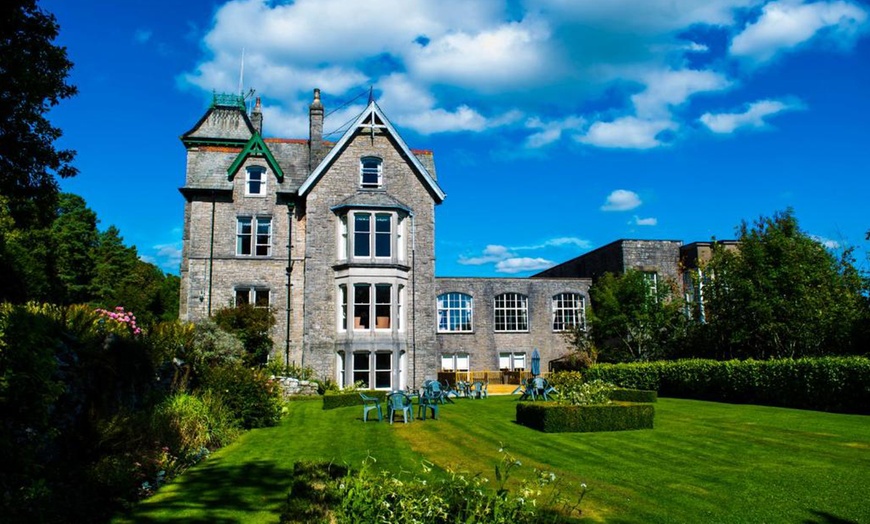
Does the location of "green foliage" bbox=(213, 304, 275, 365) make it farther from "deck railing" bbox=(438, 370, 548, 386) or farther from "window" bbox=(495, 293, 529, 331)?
"window" bbox=(495, 293, 529, 331)

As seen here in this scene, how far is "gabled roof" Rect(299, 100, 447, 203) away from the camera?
102 feet

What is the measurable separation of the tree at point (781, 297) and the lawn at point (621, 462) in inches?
374

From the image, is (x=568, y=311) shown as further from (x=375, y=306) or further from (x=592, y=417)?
(x=592, y=417)

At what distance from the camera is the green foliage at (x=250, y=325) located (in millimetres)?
28484

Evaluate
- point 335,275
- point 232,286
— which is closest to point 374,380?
point 335,275

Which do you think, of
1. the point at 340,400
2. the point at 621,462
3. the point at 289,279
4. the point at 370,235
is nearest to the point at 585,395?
the point at 621,462

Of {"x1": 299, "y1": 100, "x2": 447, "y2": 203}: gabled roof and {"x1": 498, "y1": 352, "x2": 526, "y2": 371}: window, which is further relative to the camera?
{"x1": 498, "y1": 352, "x2": 526, "y2": 371}: window

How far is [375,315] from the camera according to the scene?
30172 mm

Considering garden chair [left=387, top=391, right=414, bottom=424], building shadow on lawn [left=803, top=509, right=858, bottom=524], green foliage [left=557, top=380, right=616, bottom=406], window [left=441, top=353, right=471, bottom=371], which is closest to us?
building shadow on lawn [left=803, top=509, right=858, bottom=524]

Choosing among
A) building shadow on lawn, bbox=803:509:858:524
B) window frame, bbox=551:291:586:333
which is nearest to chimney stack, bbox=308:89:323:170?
window frame, bbox=551:291:586:333

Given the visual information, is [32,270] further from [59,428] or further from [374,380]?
[59,428]

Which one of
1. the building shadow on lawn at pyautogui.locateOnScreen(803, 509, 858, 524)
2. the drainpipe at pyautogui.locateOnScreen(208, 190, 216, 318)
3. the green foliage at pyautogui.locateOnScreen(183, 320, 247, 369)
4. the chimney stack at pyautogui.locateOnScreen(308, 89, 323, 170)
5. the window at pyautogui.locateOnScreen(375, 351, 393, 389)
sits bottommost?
the building shadow on lawn at pyautogui.locateOnScreen(803, 509, 858, 524)

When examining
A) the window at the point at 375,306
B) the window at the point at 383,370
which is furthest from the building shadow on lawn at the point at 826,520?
the window at the point at 375,306

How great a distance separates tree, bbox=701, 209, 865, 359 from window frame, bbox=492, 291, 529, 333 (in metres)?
11.5
